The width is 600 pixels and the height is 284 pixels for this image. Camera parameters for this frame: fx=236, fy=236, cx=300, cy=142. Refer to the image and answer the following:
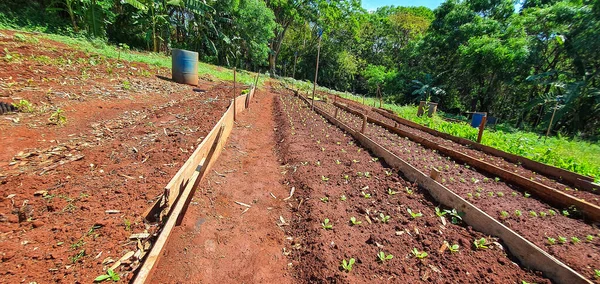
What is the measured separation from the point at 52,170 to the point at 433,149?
7.55 meters

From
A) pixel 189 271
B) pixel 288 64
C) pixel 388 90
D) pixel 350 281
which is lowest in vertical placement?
pixel 189 271

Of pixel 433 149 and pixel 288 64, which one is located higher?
pixel 288 64

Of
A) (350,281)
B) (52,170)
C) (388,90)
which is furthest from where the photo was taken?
(388,90)

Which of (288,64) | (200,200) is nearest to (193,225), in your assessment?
(200,200)

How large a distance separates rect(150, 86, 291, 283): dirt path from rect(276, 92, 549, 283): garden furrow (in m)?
0.25

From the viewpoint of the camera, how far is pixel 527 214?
3404 mm

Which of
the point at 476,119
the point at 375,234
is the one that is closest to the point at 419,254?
the point at 375,234

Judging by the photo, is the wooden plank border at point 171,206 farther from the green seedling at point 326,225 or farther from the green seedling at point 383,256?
the green seedling at point 383,256

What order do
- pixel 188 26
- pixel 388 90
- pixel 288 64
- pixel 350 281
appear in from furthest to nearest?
1. pixel 288 64
2. pixel 388 90
3. pixel 188 26
4. pixel 350 281

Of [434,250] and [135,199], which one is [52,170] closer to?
[135,199]

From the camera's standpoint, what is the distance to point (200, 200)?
10.6ft

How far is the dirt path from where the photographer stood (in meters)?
2.28

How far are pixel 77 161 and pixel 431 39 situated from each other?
26.7 meters

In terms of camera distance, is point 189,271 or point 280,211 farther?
point 280,211
